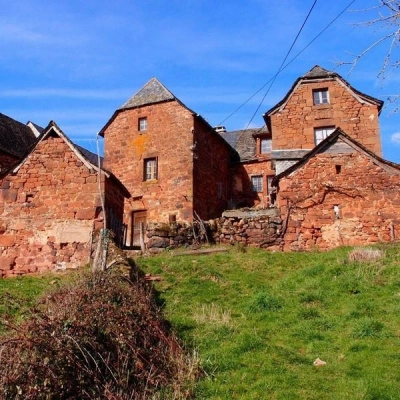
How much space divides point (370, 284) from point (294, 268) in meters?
3.61

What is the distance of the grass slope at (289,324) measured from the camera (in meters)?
6.57

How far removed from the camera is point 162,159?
84.7 ft

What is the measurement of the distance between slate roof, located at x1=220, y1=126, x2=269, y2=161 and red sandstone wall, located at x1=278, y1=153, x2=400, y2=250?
12.0 m

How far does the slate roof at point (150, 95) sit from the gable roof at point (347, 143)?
35.2 feet

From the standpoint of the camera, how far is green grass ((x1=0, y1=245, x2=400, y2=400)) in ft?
21.6

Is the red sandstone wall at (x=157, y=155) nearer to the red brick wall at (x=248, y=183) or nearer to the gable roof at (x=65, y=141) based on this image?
the red brick wall at (x=248, y=183)

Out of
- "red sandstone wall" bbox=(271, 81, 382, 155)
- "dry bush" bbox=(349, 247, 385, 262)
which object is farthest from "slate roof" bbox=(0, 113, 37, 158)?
"dry bush" bbox=(349, 247, 385, 262)

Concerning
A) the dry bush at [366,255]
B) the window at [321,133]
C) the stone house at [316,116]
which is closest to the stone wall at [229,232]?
the dry bush at [366,255]

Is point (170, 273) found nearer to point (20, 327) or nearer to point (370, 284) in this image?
point (370, 284)

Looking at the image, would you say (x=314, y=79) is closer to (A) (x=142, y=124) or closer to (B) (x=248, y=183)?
(B) (x=248, y=183)

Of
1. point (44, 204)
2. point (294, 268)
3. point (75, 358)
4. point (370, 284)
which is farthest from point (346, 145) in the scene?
point (75, 358)

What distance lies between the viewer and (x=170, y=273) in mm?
13672

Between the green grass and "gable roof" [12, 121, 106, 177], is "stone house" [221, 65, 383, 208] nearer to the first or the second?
the green grass

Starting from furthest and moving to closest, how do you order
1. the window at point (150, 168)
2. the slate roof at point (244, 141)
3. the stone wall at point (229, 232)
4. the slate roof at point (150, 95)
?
the slate roof at point (244, 141) → the slate roof at point (150, 95) → the window at point (150, 168) → the stone wall at point (229, 232)
